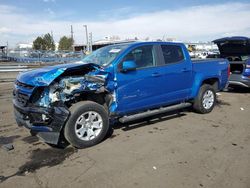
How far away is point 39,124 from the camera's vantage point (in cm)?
467

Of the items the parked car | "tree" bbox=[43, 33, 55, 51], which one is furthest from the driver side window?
"tree" bbox=[43, 33, 55, 51]

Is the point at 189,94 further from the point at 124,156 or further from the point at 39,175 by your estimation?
the point at 39,175

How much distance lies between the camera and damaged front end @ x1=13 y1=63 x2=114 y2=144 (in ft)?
15.0

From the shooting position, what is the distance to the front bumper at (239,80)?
9.79 metres

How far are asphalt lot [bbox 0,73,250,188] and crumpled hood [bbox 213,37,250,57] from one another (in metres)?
4.53

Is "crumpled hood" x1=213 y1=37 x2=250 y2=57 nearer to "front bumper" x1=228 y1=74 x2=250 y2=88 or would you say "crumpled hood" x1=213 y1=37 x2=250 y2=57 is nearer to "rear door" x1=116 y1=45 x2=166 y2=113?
"front bumper" x1=228 y1=74 x2=250 y2=88

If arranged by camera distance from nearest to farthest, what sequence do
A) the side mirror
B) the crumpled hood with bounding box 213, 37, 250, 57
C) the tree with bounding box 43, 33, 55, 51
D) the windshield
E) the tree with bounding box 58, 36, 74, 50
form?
the side mirror, the windshield, the crumpled hood with bounding box 213, 37, 250, 57, the tree with bounding box 43, 33, 55, 51, the tree with bounding box 58, 36, 74, 50

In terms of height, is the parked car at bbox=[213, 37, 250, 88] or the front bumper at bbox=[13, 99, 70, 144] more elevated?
the parked car at bbox=[213, 37, 250, 88]

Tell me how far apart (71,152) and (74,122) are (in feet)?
1.74

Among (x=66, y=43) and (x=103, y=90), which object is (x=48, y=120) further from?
(x=66, y=43)

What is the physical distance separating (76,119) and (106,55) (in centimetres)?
174

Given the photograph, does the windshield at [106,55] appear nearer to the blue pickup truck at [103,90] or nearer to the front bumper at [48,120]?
the blue pickup truck at [103,90]

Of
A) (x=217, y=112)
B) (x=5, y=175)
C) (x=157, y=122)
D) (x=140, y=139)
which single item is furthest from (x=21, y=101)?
(x=217, y=112)

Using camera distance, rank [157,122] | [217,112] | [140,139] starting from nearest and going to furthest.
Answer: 1. [140,139]
2. [157,122]
3. [217,112]
